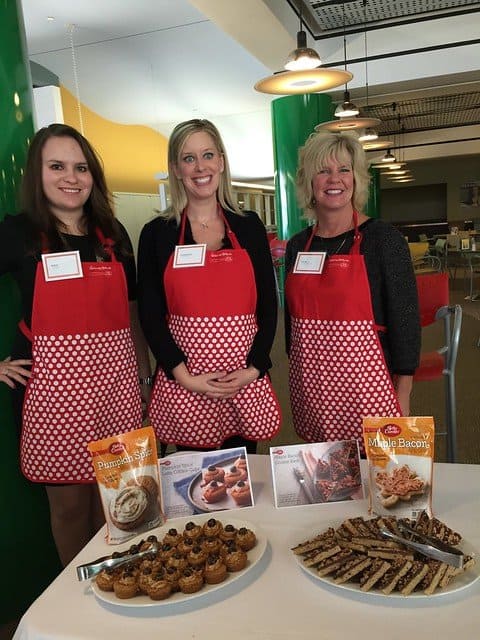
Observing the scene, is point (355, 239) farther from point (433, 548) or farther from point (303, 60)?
point (303, 60)

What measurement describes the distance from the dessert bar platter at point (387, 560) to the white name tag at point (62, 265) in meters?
0.93

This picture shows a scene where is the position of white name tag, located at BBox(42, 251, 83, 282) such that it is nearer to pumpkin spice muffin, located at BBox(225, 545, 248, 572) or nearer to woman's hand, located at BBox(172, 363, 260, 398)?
woman's hand, located at BBox(172, 363, 260, 398)

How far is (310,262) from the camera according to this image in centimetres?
166

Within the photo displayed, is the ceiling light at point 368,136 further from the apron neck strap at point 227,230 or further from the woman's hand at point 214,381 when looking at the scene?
the woman's hand at point 214,381

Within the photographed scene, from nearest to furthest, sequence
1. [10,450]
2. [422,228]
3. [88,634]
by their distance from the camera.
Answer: [88,634] < [10,450] < [422,228]

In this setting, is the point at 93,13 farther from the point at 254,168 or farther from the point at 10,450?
the point at 254,168

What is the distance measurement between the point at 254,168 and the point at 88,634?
419 inches

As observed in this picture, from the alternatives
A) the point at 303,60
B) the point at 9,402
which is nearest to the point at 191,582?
the point at 9,402

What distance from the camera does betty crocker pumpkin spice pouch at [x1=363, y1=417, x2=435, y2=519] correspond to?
1.05 m

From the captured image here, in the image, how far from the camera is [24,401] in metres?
1.56

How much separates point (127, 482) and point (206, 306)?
60 cm

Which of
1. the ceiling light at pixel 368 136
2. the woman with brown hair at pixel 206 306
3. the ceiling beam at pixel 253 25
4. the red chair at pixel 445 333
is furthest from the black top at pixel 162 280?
the ceiling light at pixel 368 136

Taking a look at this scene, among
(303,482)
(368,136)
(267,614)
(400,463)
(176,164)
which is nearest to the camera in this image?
(267,614)

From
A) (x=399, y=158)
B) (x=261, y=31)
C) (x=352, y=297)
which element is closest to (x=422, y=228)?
(x=399, y=158)
